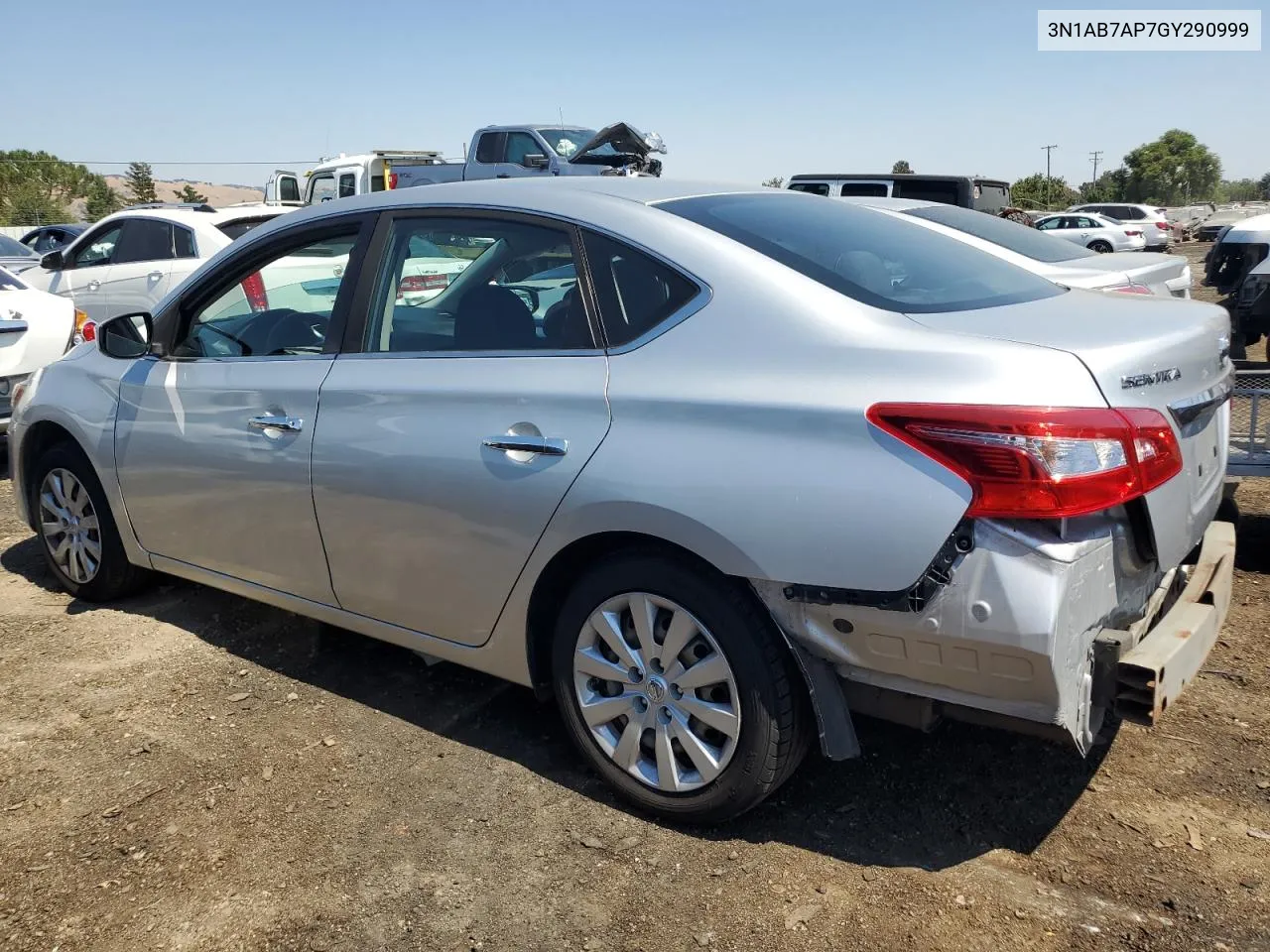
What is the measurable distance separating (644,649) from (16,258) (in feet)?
39.6

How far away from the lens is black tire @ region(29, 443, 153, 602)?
4371mm

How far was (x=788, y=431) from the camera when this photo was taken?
2.48 metres

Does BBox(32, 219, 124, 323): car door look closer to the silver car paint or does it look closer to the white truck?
the white truck

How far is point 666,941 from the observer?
2.46m

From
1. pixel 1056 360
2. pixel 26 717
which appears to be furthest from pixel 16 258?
pixel 1056 360

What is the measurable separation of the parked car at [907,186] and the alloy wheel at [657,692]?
12.0m

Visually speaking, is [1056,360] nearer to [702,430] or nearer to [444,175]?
[702,430]

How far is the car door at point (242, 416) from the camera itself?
3.50m

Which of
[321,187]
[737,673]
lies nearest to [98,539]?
[737,673]

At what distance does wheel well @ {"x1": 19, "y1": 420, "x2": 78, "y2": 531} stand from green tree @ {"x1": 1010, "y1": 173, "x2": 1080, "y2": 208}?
2464 inches

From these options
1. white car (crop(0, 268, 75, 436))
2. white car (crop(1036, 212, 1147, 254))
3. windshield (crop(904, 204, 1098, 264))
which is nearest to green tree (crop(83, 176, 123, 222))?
white car (crop(1036, 212, 1147, 254))

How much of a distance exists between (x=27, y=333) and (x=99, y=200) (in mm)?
56889

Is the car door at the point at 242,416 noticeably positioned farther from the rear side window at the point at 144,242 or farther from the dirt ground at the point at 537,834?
the rear side window at the point at 144,242

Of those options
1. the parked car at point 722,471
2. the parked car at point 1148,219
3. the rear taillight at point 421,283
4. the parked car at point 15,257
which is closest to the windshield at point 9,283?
the parked car at point 15,257
